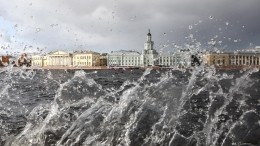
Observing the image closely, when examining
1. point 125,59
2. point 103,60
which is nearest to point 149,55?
point 125,59

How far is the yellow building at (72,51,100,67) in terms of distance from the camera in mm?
157750

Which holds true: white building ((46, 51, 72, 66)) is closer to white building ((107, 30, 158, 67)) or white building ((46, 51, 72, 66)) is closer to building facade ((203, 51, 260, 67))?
white building ((107, 30, 158, 67))

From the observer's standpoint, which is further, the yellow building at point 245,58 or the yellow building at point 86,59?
the yellow building at point 86,59

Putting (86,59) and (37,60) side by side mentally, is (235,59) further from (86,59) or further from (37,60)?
(37,60)

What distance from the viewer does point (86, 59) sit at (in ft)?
527

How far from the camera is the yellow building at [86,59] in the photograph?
158m

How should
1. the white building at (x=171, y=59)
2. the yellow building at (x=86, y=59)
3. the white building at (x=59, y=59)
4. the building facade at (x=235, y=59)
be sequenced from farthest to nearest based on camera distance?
the white building at (x=59, y=59), the yellow building at (x=86, y=59), the white building at (x=171, y=59), the building facade at (x=235, y=59)

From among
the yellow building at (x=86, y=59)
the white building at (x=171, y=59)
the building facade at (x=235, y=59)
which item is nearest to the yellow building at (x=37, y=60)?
the yellow building at (x=86, y=59)

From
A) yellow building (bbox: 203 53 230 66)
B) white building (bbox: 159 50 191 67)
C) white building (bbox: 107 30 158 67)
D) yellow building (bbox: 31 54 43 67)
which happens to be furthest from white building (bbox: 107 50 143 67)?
yellow building (bbox: 31 54 43 67)

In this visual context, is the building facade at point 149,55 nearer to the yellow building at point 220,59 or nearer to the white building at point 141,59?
the white building at point 141,59

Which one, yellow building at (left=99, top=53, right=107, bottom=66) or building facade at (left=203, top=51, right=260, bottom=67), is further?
yellow building at (left=99, top=53, right=107, bottom=66)

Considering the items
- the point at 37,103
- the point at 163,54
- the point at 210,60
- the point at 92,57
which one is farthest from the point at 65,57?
the point at 37,103

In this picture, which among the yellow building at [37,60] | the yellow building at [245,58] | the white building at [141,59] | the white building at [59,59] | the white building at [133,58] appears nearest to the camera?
the yellow building at [245,58]

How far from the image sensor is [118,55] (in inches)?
6309
